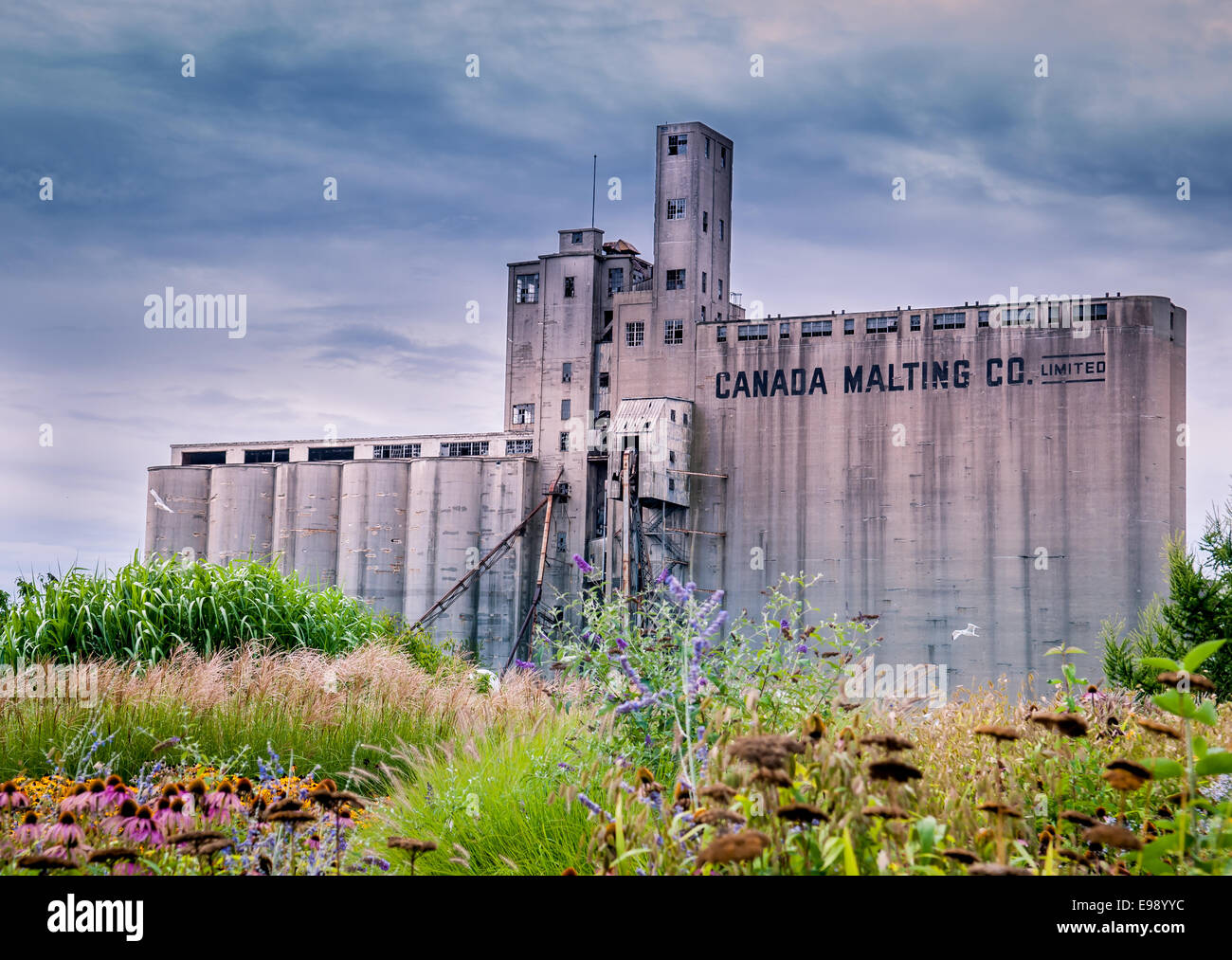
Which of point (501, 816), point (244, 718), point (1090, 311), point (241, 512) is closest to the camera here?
point (501, 816)

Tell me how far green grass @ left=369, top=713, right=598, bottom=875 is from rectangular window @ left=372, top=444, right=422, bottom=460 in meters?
59.9

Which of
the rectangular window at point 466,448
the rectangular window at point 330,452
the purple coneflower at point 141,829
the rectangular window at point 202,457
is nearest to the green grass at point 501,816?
the purple coneflower at point 141,829

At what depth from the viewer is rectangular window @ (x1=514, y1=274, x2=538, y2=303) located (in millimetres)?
61625

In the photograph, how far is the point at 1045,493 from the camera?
48.3m

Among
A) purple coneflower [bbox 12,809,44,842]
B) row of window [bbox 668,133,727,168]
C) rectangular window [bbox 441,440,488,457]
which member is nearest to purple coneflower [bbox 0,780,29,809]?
purple coneflower [bbox 12,809,44,842]

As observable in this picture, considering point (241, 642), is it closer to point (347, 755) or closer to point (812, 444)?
point (347, 755)

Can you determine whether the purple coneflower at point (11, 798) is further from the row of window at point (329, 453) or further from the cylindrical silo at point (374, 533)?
the row of window at point (329, 453)

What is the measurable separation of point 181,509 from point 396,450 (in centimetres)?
1250

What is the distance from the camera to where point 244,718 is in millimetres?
11016

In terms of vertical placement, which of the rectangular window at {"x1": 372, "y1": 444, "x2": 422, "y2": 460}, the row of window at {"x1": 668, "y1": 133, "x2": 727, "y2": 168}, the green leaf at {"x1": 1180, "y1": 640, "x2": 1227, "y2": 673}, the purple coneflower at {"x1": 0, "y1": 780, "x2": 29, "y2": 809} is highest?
the row of window at {"x1": 668, "y1": 133, "x2": 727, "y2": 168}

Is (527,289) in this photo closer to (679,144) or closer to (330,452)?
(679,144)

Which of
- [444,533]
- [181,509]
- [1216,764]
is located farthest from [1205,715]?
[181,509]

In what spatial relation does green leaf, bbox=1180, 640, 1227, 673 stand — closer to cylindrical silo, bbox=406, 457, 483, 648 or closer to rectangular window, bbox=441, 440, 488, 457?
cylindrical silo, bbox=406, 457, 483, 648
